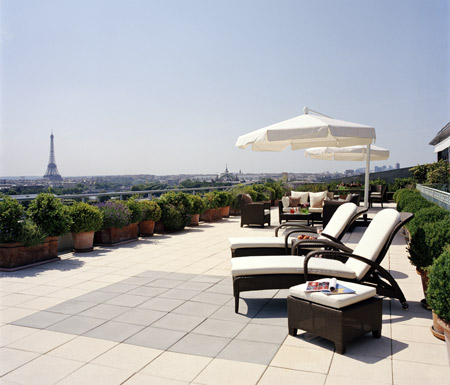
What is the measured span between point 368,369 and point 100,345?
199cm

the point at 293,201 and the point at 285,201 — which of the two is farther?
the point at 293,201

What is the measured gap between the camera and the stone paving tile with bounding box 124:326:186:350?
120 inches

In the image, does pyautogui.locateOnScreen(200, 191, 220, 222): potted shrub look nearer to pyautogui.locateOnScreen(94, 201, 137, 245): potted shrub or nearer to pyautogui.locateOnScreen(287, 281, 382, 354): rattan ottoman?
pyautogui.locateOnScreen(94, 201, 137, 245): potted shrub

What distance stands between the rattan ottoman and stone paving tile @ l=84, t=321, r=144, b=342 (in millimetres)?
1349

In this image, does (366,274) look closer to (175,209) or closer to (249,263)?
(249,263)

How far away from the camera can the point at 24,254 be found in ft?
19.0

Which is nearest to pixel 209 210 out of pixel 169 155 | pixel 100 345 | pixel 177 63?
pixel 177 63

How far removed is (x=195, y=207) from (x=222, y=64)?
540cm

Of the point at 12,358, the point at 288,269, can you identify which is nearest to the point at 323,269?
the point at 288,269

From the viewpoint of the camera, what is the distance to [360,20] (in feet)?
33.0

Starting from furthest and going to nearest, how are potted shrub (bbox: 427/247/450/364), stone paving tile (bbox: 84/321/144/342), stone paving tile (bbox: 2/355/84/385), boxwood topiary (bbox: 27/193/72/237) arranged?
boxwood topiary (bbox: 27/193/72/237) → stone paving tile (bbox: 84/321/144/342) → potted shrub (bbox: 427/247/450/364) → stone paving tile (bbox: 2/355/84/385)

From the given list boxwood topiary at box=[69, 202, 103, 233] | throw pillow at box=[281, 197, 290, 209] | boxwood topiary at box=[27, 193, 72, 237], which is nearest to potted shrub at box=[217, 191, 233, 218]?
throw pillow at box=[281, 197, 290, 209]

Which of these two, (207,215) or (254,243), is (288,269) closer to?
(254,243)

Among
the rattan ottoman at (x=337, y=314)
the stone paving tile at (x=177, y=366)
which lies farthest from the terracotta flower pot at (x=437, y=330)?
the stone paving tile at (x=177, y=366)
